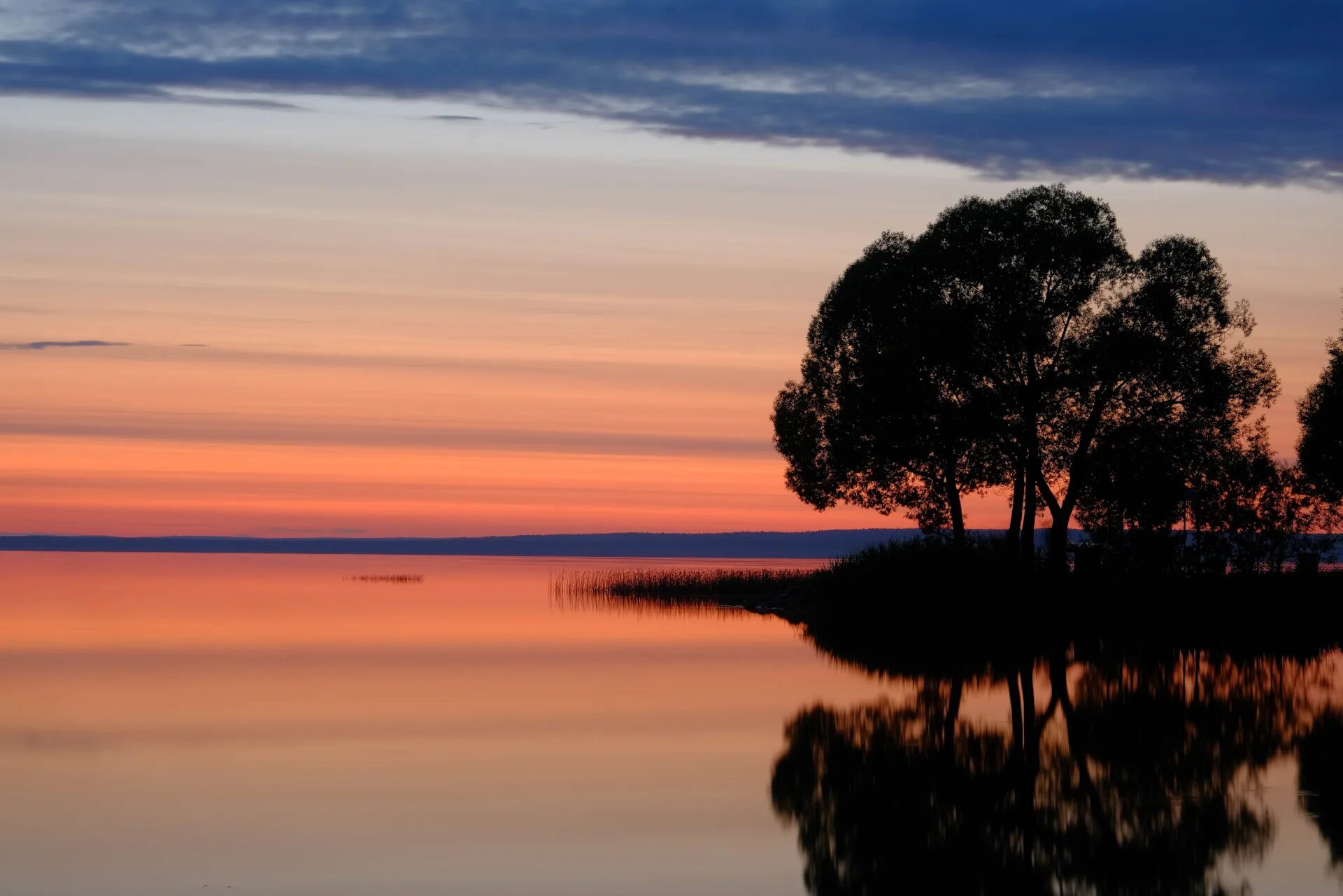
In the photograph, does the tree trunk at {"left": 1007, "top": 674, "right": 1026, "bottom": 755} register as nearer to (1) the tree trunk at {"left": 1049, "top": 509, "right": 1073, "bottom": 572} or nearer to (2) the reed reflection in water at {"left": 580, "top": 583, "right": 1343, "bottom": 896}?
(2) the reed reflection in water at {"left": 580, "top": 583, "right": 1343, "bottom": 896}

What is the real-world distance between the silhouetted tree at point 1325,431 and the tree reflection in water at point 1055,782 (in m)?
35.2

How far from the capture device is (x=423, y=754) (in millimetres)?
25031

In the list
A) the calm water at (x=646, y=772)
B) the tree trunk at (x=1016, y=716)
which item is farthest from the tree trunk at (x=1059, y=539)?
the tree trunk at (x=1016, y=716)

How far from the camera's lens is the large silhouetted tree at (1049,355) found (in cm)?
5750

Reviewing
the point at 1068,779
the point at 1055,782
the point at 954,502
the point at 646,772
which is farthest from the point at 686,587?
the point at 1055,782

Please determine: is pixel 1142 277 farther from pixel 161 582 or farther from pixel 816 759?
pixel 161 582

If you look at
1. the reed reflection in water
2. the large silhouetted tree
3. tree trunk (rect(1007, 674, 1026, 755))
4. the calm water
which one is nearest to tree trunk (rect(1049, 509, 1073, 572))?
the large silhouetted tree

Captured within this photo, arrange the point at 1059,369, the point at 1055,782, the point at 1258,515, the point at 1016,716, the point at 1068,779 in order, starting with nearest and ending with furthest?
1. the point at 1055,782
2. the point at 1068,779
3. the point at 1016,716
4. the point at 1059,369
5. the point at 1258,515

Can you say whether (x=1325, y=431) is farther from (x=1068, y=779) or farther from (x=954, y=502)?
(x=1068, y=779)

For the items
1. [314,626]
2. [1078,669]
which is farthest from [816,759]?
[314,626]

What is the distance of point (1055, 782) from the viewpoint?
890 inches

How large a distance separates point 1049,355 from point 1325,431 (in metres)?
19.5

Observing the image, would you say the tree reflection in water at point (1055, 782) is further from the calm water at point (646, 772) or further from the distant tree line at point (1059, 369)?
the distant tree line at point (1059, 369)

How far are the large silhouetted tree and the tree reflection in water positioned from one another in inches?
819
